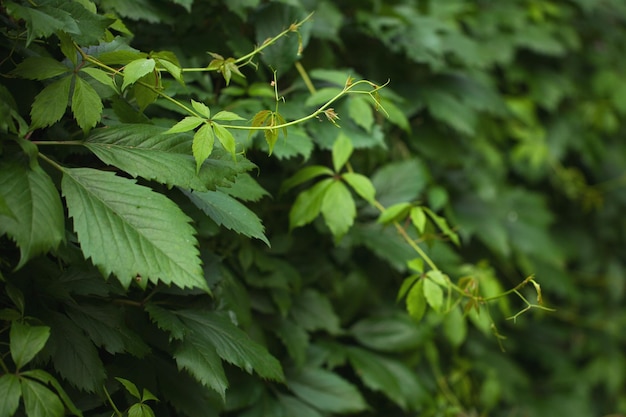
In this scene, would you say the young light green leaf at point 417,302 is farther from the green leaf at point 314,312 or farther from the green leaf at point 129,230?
the green leaf at point 129,230

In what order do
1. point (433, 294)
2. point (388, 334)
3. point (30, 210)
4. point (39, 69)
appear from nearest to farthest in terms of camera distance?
point (30, 210)
point (39, 69)
point (433, 294)
point (388, 334)

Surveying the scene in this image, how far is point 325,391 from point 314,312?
0.14 metres

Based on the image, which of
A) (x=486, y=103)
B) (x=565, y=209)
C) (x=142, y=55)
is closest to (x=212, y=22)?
(x=142, y=55)

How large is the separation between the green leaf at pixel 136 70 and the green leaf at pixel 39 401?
1.10 ft

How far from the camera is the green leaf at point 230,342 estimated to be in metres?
0.81

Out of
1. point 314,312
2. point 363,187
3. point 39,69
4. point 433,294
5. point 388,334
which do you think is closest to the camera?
point 39,69

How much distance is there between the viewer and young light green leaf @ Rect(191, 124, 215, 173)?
2.35 feet

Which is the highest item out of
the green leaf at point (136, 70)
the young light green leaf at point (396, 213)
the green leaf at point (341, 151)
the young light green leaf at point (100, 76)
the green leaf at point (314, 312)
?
the green leaf at point (136, 70)

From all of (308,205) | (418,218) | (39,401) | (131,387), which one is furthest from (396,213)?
(39,401)

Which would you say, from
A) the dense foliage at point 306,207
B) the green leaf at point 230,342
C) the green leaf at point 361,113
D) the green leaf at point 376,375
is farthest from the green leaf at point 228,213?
the green leaf at point 376,375

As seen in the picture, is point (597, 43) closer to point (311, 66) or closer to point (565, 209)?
point (565, 209)

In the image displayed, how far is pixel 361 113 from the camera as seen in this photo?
1.11m

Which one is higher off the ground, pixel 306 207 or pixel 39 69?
pixel 39 69

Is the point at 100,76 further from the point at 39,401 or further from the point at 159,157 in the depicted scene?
the point at 39,401
